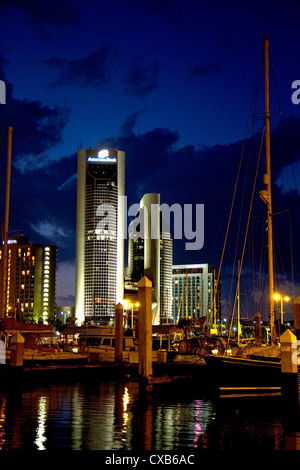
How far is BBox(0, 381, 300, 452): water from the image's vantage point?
15227 mm

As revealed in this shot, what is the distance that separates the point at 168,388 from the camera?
3150cm

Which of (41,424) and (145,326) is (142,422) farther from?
(145,326)

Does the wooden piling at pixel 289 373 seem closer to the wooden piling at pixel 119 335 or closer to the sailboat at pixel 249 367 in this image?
the sailboat at pixel 249 367

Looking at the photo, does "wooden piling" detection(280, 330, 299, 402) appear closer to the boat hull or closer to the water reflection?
the water reflection

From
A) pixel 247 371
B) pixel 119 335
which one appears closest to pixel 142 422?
pixel 247 371

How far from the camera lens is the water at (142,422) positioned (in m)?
15.2

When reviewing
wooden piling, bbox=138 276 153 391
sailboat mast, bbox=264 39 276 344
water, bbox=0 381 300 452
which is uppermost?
sailboat mast, bbox=264 39 276 344

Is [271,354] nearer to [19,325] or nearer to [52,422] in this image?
[52,422]

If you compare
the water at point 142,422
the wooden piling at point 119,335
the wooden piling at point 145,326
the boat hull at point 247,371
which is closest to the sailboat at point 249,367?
the boat hull at point 247,371

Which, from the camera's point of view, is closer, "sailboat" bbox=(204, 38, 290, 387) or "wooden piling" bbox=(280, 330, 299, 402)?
"wooden piling" bbox=(280, 330, 299, 402)

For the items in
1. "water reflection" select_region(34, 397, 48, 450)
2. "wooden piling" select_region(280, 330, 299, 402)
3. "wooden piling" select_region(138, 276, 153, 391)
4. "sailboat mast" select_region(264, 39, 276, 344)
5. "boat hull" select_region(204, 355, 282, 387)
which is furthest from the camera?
"sailboat mast" select_region(264, 39, 276, 344)

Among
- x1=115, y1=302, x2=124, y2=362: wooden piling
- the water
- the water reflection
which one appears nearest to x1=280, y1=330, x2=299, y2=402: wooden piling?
the water

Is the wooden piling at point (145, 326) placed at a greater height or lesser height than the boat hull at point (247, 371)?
greater

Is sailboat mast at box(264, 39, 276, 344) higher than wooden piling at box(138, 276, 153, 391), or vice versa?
sailboat mast at box(264, 39, 276, 344)
